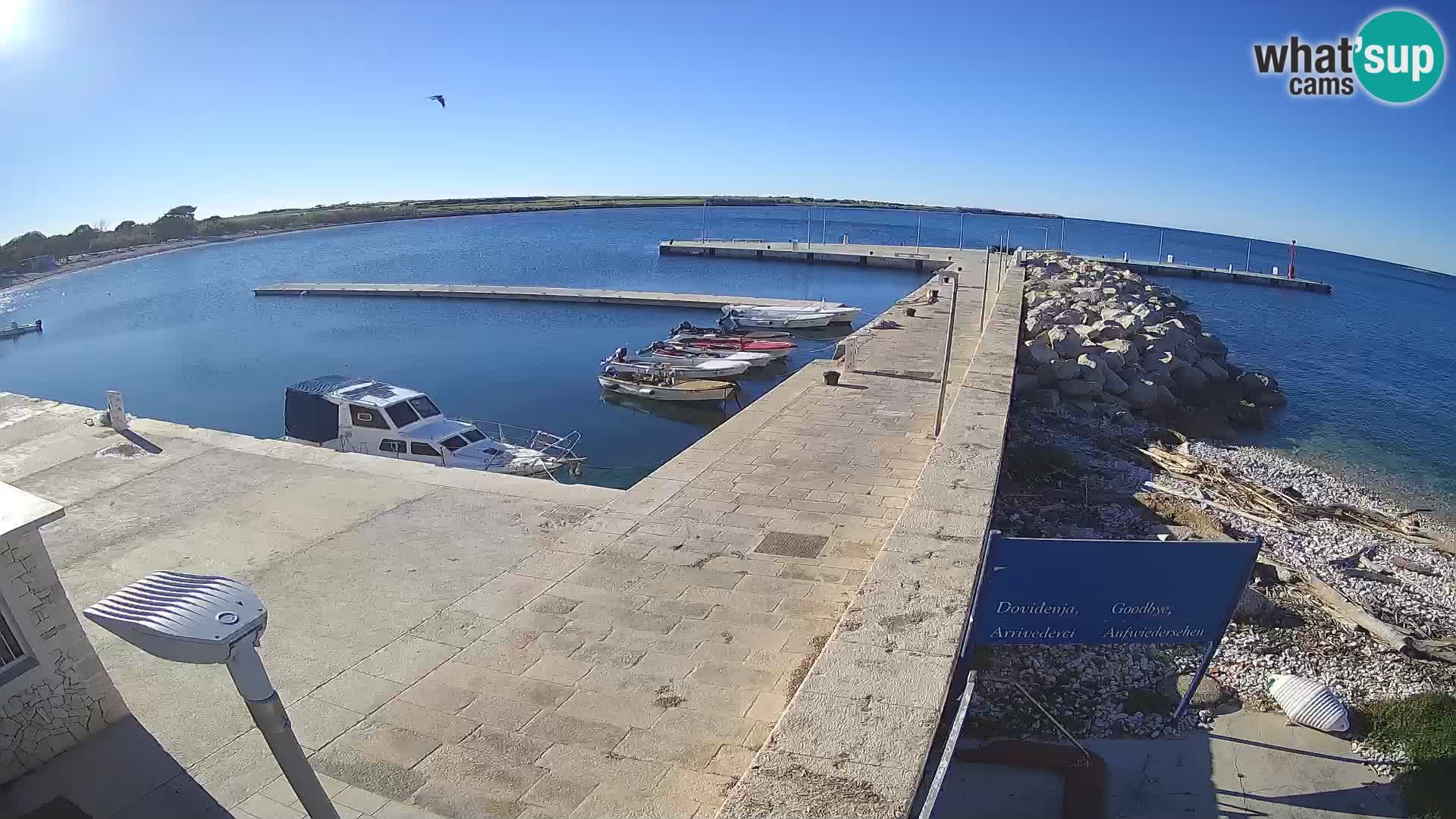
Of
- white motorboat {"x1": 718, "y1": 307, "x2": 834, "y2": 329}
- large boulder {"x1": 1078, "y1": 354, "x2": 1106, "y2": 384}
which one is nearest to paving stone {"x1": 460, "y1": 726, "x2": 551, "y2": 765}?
large boulder {"x1": 1078, "y1": 354, "x2": 1106, "y2": 384}

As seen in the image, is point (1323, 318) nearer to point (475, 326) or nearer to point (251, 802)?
point (475, 326)

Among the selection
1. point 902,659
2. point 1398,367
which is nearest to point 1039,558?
point 902,659

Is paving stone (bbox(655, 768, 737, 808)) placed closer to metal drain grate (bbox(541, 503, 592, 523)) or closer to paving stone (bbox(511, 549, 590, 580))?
paving stone (bbox(511, 549, 590, 580))

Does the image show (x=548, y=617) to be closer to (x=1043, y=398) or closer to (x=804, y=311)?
(x=1043, y=398)

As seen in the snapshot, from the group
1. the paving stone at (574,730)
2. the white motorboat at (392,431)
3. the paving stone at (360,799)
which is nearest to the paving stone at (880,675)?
Result: the paving stone at (574,730)

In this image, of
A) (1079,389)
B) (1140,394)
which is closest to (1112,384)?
(1140,394)
